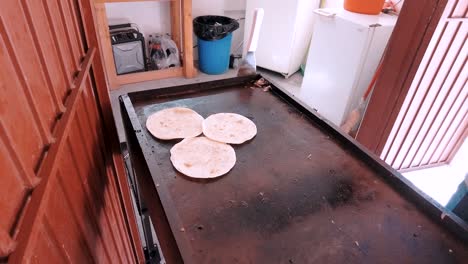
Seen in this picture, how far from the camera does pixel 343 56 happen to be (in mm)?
2314

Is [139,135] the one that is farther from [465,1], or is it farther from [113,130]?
[465,1]

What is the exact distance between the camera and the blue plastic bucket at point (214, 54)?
11.0 feet

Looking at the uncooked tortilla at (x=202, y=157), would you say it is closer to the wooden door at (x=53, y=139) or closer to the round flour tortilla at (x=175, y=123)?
the round flour tortilla at (x=175, y=123)

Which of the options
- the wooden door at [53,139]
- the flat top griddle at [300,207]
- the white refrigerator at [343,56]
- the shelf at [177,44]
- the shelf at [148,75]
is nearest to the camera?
the wooden door at [53,139]

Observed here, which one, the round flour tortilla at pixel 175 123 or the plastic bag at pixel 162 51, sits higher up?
the round flour tortilla at pixel 175 123

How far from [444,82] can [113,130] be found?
198 centimetres

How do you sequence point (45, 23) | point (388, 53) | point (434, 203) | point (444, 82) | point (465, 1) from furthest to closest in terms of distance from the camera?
1. point (444, 82)
2. point (388, 53)
3. point (465, 1)
4. point (434, 203)
5. point (45, 23)

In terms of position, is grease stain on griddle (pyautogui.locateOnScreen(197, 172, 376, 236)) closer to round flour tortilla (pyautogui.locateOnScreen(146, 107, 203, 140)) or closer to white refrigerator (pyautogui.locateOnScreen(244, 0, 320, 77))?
round flour tortilla (pyautogui.locateOnScreen(146, 107, 203, 140))

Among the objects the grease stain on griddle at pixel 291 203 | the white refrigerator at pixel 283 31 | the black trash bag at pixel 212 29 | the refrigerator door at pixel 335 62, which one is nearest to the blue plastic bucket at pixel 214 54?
the black trash bag at pixel 212 29

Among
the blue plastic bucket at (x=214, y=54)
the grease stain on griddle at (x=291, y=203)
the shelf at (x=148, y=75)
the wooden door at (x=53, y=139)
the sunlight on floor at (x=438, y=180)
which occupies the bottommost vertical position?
the sunlight on floor at (x=438, y=180)

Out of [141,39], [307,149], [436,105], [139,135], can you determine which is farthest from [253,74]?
[141,39]

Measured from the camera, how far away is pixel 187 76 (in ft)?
11.1

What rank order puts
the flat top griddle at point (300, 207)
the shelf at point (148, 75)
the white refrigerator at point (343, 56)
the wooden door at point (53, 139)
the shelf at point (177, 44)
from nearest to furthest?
the wooden door at point (53, 139) < the flat top griddle at point (300, 207) < the white refrigerator at point (343, 56) < the shelf at point (177, 44) < the shelf at point (148, 75)

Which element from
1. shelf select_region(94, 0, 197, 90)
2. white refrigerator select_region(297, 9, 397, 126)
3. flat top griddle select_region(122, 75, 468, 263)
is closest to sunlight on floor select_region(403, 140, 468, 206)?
white refrigerator select_region(297, 9, 397, 126)
